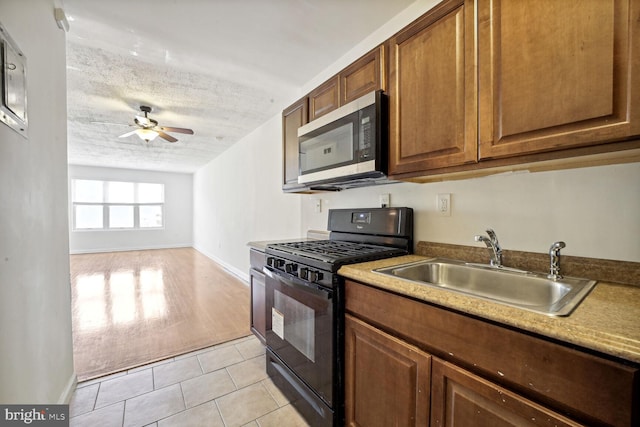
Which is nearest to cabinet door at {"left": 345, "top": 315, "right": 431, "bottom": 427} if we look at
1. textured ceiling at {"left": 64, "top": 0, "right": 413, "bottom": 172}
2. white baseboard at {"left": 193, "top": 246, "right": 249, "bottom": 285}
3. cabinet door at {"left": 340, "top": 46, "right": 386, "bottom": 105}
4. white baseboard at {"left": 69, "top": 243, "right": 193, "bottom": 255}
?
cabinet door at {"left": 340, "top": 46, "right": 386, "bottom": 105}

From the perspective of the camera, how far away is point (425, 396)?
925 millimetres

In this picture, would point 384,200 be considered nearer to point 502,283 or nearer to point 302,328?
point 502,283

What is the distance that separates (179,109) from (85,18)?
5.13 feet

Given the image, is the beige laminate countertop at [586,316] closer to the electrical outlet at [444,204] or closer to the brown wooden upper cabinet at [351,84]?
the electrical outlet at [444,204]

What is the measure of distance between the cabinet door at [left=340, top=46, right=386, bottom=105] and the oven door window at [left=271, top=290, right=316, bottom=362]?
1321mm

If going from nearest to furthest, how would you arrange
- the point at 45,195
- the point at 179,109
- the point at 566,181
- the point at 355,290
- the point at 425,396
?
the point at 425,396 < the point at 566,181 < the point at 355,290 < the point at 45,195 < the point at 179,109

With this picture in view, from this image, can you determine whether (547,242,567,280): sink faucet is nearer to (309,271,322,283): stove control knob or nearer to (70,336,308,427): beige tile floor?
(309,271,322,283): stove control knob

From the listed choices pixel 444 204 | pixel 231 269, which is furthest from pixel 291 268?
pixel 231 269

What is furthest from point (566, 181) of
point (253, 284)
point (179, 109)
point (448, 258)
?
point (179, 109)

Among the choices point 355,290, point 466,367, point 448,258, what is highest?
point 448,258

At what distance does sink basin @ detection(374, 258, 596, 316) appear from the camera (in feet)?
2.84

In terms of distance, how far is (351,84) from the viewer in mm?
1670

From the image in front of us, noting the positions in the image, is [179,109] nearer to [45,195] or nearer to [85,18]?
[85,18]

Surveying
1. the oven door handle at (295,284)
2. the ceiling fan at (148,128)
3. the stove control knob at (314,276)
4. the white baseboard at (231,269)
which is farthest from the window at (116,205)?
the stove control knob at (314,276)
